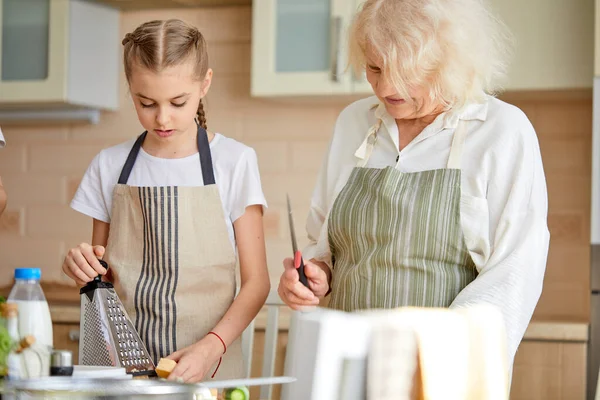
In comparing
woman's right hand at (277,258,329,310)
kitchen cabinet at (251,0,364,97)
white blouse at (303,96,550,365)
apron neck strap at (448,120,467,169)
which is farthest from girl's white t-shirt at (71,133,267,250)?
kitchen cabinet at (251,0,364,97)

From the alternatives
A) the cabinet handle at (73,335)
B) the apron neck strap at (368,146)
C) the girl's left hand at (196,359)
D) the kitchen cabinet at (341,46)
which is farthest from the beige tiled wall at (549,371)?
the cabinet handle at (73,335)

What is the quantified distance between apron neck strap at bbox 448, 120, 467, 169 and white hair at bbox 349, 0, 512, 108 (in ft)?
0.14

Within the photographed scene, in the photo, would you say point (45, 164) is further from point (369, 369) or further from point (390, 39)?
point (369, 369)

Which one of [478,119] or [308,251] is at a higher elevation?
[478,119]

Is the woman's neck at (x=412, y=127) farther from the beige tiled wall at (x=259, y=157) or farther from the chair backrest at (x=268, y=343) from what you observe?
the beige tiled wall at (x=259, y=157)

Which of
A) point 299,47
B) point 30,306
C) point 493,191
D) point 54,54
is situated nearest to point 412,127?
point 493,191

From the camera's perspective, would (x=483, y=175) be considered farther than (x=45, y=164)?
No

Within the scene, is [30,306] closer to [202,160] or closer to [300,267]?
[300,267]

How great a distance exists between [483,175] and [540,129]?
1353 millimetres

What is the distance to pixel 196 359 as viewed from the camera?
1552 mm

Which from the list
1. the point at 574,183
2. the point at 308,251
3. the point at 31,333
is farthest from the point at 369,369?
the point at 574,183

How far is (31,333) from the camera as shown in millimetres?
1179

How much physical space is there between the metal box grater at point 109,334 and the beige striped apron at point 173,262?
280 mm

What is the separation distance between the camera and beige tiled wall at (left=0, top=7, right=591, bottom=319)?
2.81 m
